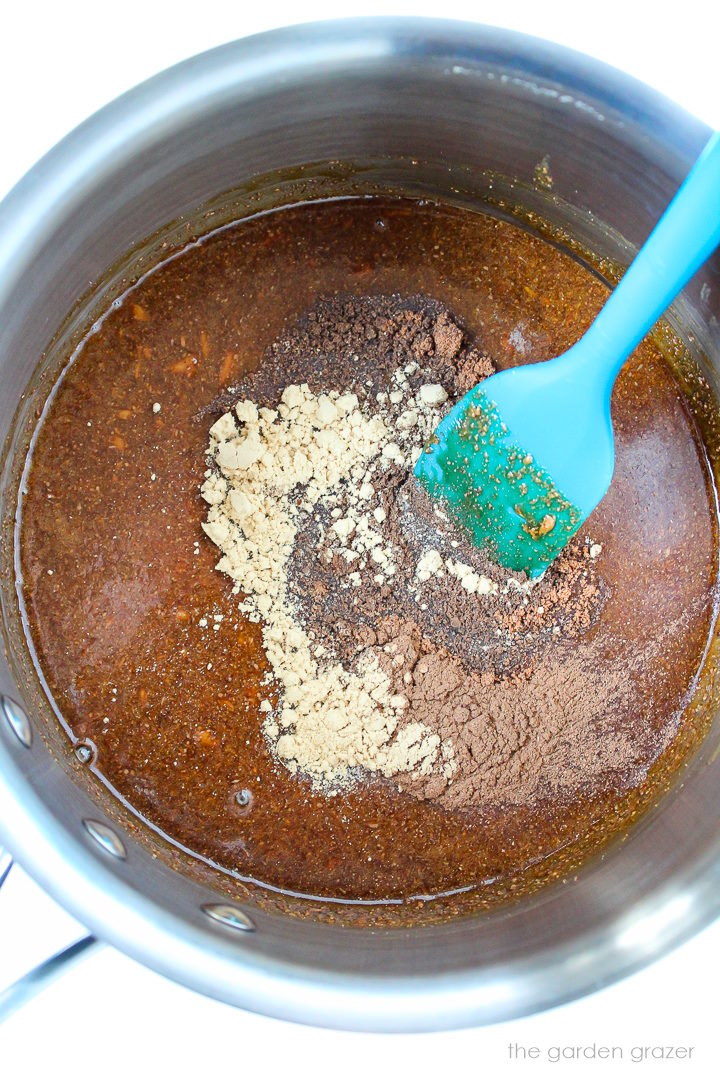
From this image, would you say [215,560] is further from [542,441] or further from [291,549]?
[542,441]

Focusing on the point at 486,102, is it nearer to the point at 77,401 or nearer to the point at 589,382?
the point at 589,382

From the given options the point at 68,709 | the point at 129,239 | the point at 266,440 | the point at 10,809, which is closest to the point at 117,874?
the point at 10,809

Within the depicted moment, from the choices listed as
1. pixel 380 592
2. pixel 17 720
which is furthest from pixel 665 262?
pixel 17 720

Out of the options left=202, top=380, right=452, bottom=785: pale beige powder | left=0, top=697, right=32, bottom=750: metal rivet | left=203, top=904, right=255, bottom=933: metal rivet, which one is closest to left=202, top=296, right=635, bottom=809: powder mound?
left=202, top=380, right=452, bottom=785: pale beige powder

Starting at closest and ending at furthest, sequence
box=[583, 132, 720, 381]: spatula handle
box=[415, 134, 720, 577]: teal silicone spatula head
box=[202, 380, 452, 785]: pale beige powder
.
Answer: box=[583, 132, 720, 381]: spatula handle → box=[415, 134, 720, 577]: teal silicone spatula head → box=[202, 380, 452, 785]: pale beige powder

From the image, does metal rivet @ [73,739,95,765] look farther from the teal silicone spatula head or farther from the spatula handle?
the spatula handle
